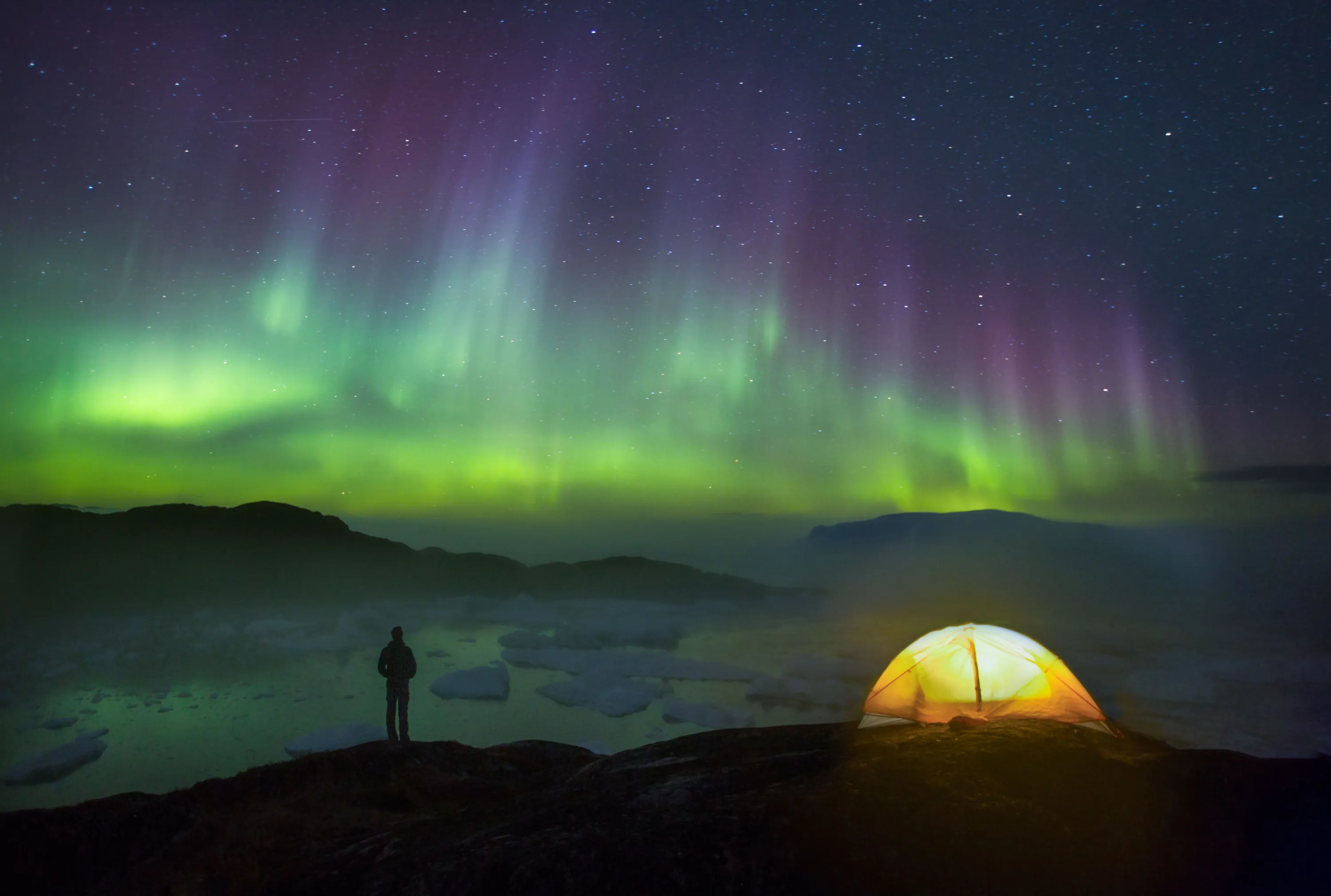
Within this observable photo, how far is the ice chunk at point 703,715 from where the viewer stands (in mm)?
58969

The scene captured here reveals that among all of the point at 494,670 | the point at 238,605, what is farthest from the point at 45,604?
the point at 494,670

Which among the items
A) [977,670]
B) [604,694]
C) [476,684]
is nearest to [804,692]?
[604,694]

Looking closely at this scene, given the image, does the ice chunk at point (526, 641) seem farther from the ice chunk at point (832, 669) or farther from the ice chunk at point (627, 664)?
the ice chunk at point (832, 669)

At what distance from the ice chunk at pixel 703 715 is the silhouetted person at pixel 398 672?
154ft

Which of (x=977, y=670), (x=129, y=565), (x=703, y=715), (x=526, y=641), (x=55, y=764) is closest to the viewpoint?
(x=977, y=670)

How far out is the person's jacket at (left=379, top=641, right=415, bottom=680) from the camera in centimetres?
1388

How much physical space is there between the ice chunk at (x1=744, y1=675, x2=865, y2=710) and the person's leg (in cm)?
6318

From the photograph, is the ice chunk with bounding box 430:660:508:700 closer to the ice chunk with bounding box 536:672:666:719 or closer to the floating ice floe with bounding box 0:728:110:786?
the ice chunk with bounding box 536:672:666:719

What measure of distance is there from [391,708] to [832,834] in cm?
1102

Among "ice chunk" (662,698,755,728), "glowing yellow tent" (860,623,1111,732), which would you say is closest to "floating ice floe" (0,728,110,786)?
"ice chunk" (662,698,755,728)

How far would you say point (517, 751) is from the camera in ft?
47.4

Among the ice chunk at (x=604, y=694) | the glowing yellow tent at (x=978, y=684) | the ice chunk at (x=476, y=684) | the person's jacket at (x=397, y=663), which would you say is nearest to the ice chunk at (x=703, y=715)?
the ice chunk at (x=604, y=694)

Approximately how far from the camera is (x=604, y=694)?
71625mm

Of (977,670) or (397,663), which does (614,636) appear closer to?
(397,663)
